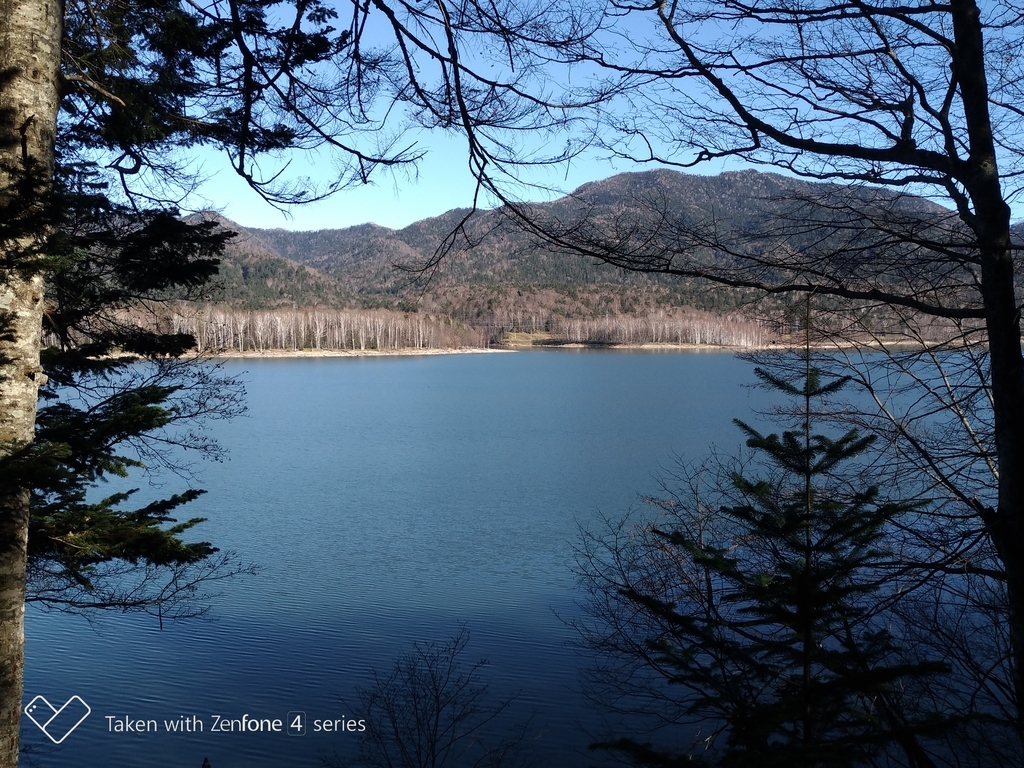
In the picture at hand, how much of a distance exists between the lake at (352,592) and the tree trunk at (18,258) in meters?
5.47

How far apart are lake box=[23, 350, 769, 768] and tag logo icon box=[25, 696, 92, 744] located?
9cm

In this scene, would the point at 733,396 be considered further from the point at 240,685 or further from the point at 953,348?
the point at 953,348

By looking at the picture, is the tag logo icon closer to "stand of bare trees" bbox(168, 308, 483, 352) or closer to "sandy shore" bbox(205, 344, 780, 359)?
"sandy shore" bbox(205, 344, 780, 359)

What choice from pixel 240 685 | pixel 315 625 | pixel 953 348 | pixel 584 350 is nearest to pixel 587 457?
pixel 315 625

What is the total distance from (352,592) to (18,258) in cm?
895

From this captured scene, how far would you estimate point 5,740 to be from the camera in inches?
96.7

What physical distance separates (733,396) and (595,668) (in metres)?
22.7

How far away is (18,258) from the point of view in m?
2.32

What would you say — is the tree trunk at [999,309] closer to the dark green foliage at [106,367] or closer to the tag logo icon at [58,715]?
the dark green foliage at [106,367]

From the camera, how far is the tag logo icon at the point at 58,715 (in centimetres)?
758

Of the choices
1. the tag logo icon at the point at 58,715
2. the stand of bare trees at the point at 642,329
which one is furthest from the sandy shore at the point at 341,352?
the tag logo icon at the point at 58,715

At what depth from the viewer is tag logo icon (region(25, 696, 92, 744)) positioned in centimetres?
758

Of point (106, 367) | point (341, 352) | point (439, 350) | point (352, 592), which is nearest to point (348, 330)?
point (341, 352)

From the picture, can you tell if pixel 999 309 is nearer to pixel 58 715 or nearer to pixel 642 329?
pixel 58 715
